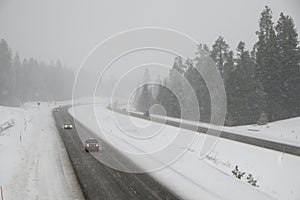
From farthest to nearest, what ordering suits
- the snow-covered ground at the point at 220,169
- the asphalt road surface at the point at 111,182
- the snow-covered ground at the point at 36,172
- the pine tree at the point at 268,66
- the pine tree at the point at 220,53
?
the pine tree at the point at 220,53 < the pine tree at the point at 268,66 < the snow-covered ground at the point at 220,169 < the snow-covered ground at the point at 36,172 < the asphalt road surface at the point at 111,182

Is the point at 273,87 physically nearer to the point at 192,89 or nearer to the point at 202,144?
the point at 192,89

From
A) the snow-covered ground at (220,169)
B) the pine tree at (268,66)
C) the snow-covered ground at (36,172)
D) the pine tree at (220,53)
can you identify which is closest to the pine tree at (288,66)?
the pine tree at (268,66)

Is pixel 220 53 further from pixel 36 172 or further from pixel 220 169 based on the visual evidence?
pixel 36 172

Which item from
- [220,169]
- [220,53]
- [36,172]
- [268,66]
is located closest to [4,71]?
[220,53]

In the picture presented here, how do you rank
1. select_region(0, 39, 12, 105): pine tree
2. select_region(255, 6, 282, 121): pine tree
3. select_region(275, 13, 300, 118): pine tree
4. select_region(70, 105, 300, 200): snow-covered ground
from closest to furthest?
select_region(70, 105, 300, 200): snow-covered ground → select_region(275, 13, 300, 118): pine tree → select_region(255, 6, 282, 121): pine tree → select_region(0, 39, 12, 105): pine tree

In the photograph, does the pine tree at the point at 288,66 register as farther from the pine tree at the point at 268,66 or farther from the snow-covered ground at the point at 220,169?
the snow-covered ground at the point at 220,169

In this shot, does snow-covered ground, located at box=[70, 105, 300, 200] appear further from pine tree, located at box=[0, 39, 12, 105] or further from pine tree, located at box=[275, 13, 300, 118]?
pine tree, located at box=[0, 39, 12, 105]

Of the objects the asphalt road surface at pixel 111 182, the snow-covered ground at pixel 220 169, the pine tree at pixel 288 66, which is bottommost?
the snow-covered ground at pixel 220 169

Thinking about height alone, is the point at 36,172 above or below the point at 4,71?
below

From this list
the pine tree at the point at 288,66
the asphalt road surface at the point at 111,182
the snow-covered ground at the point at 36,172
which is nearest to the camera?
the asphalt road surface at the point at 111,182

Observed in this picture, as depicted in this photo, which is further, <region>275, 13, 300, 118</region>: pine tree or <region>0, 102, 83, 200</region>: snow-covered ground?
<region>275, 13, 300, 118</region>: pine tree

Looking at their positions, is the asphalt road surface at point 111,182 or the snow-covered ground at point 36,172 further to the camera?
the snow-covered ground at point 36,172

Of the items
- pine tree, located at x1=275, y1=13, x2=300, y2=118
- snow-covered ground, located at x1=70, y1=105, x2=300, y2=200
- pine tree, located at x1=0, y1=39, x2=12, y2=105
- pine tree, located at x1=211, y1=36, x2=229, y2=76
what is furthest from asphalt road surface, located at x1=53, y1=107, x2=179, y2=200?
pine tree, located at x1=0, y1=39, x2=12, y2=105

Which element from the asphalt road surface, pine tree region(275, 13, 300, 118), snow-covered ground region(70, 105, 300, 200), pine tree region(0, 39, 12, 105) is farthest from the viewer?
pine tree region(0, 39, 12, 105)
